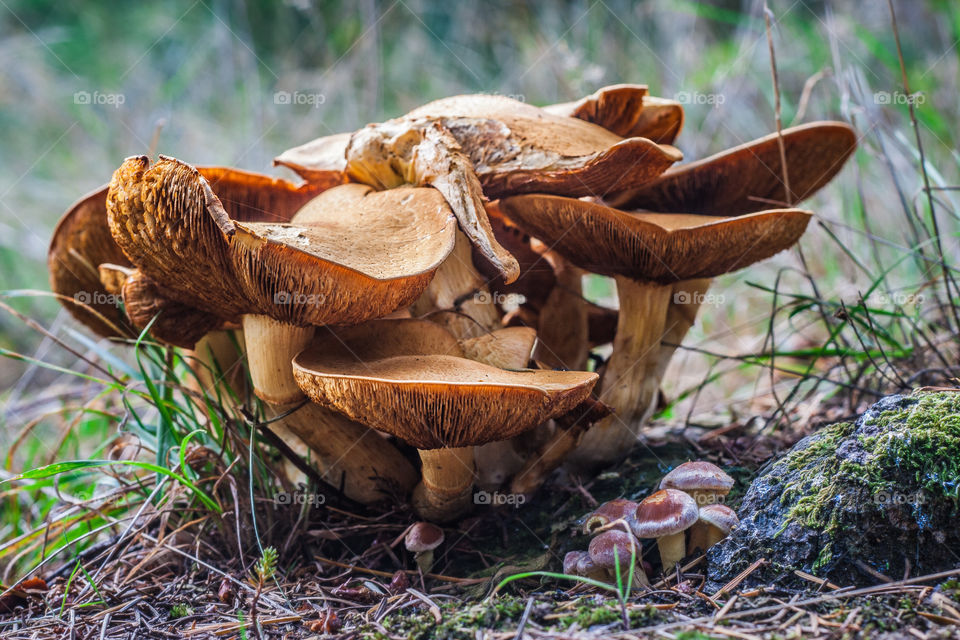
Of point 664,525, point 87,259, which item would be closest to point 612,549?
point 664,525

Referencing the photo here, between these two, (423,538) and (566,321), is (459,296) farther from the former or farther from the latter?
(423,538)

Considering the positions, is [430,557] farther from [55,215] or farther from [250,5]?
[250,5]

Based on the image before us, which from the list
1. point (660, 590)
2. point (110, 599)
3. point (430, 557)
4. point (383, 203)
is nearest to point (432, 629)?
point (430, 557)

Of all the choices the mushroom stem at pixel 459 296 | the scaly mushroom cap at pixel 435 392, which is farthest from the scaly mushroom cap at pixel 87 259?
the mushroom stem at pixel 459 296

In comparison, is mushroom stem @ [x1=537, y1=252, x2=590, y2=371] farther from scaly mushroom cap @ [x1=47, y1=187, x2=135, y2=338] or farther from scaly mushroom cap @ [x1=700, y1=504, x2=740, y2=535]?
scaly mushroom cap @ [x1=47, y1=187, x2=135, y2=338]

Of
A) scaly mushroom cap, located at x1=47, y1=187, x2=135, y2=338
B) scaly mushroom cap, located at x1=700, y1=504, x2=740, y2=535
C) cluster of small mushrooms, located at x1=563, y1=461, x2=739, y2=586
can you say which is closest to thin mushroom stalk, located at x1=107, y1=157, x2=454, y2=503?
scaly mushroom cap, located at x1=47, y1=187, x2=135, y2=338

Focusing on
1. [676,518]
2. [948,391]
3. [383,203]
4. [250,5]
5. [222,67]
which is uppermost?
[250,5]
